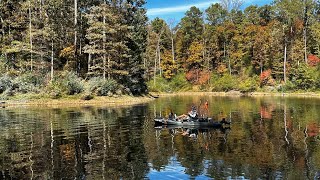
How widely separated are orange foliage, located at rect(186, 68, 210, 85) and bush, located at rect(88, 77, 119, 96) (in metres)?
51.1

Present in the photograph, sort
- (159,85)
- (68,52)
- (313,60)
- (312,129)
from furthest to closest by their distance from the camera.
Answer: (159,85) → (313,60) → (68,52) → (312,129)

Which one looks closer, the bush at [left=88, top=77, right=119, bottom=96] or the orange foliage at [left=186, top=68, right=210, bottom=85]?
the bush at [left=88, top=77, right=119, bottom=96]

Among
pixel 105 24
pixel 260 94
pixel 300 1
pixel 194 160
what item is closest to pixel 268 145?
pixel 194 160

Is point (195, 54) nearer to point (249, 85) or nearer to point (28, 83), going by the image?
point (249, 85)

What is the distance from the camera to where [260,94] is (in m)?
90.9

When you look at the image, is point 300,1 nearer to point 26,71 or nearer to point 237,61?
point 237,61

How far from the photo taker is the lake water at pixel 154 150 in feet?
59.7

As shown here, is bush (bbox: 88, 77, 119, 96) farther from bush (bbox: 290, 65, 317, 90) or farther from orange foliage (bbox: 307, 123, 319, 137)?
bush (bbox: 290, 65, 317, 90)

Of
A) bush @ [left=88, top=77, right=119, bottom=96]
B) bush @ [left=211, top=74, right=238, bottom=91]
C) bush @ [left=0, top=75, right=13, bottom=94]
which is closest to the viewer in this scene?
bush @ [left=0, top=75, right=13, bottom=94]

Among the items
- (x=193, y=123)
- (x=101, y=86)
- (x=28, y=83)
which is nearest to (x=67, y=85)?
(x=101, y=86)

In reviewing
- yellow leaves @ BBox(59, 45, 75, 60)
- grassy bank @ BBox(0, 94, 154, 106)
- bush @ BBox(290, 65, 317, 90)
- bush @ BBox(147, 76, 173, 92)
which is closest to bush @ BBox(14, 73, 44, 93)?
grassy bank @ BBox(0, 94, 154, 106)

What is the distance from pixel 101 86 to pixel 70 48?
12490mm

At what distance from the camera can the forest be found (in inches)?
2506

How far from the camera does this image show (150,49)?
4611 inches
